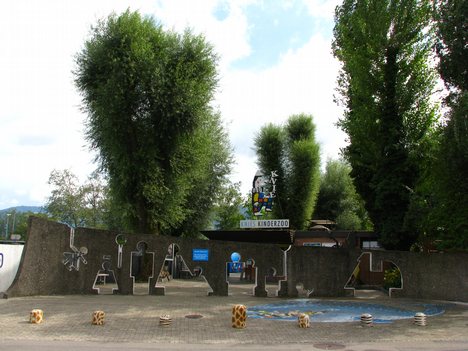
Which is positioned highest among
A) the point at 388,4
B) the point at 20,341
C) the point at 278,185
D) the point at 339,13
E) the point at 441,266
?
the point at 339,13

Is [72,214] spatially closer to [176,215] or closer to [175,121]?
[176,215]

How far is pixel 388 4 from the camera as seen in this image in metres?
24.4

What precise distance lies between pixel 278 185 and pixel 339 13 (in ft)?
50.8

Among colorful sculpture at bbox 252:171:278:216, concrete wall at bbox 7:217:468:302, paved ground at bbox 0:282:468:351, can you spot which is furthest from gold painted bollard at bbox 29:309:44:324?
colorful sculpture at bbox 252:171:278:216

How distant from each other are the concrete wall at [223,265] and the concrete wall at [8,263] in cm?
163

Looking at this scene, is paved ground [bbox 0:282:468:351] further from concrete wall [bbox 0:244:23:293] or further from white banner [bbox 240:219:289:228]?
white banner [bbox 240:219:289:228]

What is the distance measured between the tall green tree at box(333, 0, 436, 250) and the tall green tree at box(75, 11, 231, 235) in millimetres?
8430

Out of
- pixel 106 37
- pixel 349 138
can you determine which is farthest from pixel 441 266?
pixel 106 37

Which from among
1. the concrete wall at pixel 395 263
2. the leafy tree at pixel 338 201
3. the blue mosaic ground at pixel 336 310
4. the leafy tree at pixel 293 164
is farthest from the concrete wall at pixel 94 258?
the leafy tree at pixel 338 201

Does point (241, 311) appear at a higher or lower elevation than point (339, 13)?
lower

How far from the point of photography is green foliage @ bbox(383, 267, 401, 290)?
23.6 m

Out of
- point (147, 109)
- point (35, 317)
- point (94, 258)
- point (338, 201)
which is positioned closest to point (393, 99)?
point (147, 109)

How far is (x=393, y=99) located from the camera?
23891 mm

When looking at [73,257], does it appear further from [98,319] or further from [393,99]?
[393,99]
